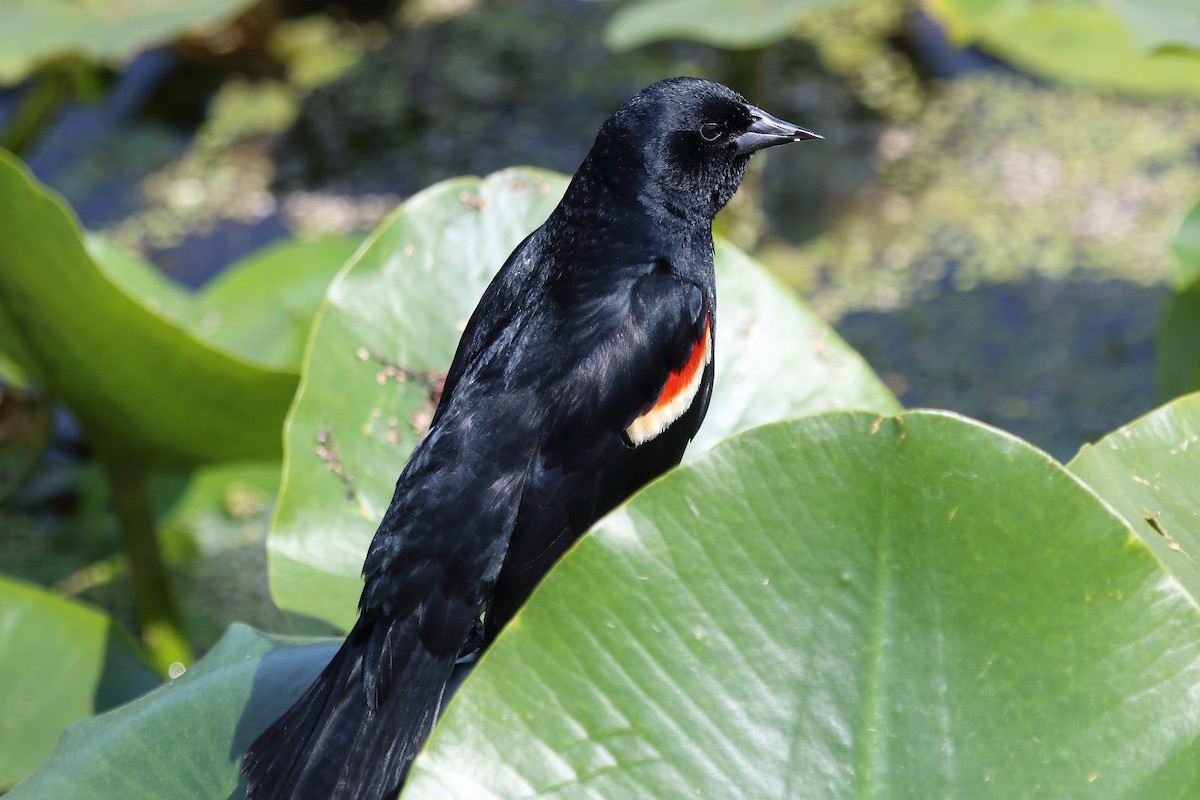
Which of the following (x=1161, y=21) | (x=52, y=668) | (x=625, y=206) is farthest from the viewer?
(x=1161, y=21)

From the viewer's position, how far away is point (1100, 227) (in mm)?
2953

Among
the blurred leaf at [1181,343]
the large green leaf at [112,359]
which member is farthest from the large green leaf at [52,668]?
the blurred leaf at [1181,343]

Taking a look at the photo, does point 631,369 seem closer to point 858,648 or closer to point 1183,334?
point 858,648

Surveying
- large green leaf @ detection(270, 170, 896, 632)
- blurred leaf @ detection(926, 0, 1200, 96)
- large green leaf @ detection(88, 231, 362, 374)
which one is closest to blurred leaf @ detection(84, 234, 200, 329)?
large green leaf @ detection(88, 231, 362, 374)

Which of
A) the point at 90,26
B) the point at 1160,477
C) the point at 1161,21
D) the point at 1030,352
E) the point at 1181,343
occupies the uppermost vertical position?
the point at 1161,21

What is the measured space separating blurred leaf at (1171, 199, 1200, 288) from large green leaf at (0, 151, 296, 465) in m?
1.22

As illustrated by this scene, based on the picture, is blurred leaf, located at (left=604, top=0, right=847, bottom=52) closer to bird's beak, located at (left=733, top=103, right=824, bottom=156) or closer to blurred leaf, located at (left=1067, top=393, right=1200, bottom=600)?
bird's beak, located at (left=733, top=103, right=824, bottom=156)

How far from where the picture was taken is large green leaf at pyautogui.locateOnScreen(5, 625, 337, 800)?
3.52ft

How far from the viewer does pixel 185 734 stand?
3.61ft

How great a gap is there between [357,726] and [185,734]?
21 centimetres

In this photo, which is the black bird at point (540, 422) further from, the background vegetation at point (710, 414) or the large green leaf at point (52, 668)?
the large green leaf at point (52, 668)

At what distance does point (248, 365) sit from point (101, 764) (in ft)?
2.17

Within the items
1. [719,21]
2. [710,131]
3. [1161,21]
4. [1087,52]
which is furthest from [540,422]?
[1087,52]

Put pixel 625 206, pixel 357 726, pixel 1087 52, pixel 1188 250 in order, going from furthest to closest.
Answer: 1. pixel 1087 52
2. pixel 1188 250
3. pixel 625 206
4. pixel 357 726
